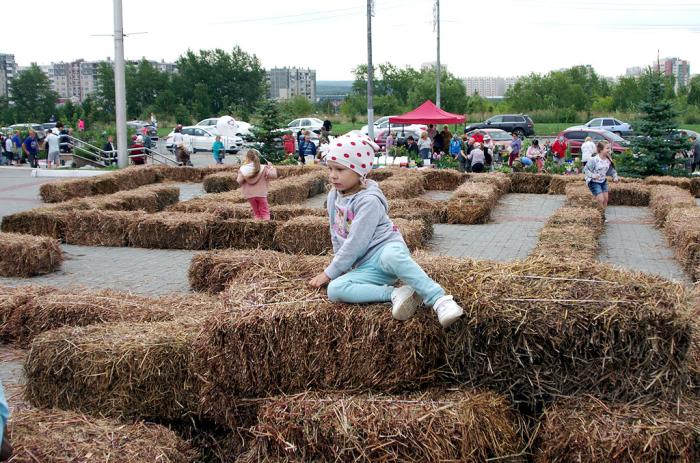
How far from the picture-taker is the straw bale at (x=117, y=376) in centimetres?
567

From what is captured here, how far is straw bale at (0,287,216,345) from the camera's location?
7402 mm

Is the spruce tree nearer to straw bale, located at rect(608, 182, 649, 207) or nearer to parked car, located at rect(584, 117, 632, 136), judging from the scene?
straw bale, located at rect(608, 182, 649, 207)

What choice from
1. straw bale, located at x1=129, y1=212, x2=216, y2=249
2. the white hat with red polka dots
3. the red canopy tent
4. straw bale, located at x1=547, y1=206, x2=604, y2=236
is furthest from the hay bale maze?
the red canopy tent

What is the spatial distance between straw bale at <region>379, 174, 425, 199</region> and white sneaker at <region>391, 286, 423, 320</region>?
44.4ft

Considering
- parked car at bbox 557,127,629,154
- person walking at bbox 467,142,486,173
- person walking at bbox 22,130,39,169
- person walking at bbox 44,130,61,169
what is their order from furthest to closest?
parked car at bbox 557,127,629,154 → person walking at bbox 22,130,39,169 → person walking at bbox 44,130,61,169 → person walking at bbox 467,142,486,173

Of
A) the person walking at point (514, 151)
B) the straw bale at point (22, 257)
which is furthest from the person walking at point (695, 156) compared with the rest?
the straw bale at point (22, 257)

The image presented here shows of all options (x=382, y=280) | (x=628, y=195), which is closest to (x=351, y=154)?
(x=382, y=280)

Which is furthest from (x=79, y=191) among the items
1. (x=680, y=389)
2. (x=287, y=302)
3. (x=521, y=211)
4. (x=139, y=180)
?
(x=680, y=389)

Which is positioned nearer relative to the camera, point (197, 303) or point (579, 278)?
point (579, 278)

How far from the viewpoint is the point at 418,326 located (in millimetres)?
5074

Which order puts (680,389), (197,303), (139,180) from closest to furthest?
(680,389)
(197,303)
(139,180)

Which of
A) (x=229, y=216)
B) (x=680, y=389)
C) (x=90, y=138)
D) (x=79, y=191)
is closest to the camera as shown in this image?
(x=680, y=389)

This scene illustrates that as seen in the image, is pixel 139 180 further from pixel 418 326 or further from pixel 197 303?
pixel 418 326

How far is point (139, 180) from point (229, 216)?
10.3 metres
